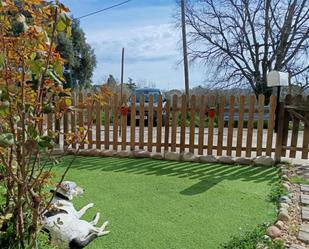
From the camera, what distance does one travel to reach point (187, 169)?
4.94m

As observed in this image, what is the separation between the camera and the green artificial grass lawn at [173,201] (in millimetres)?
2598

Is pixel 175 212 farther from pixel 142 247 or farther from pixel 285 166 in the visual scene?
pixel 285 166

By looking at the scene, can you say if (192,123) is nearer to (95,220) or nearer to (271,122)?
(271,122)

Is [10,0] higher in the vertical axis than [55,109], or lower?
higher

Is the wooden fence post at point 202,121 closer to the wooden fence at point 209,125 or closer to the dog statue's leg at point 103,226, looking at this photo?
the wooden fence at point 209,125

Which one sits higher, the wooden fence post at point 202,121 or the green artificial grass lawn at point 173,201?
the wooden fence post at point 202,121

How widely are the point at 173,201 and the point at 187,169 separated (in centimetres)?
154

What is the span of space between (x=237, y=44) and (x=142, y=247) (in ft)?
56.1

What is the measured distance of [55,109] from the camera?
177 centimetres

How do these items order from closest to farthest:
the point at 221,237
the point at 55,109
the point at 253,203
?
the point at 55,109
the point at 221,237
the point at 253,203

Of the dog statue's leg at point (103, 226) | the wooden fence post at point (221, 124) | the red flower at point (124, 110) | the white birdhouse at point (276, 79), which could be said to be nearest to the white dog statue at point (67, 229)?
the dog statue's leg at point (103, 226)

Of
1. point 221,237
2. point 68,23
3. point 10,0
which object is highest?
point 10,0

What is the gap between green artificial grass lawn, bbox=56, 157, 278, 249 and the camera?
102 inches

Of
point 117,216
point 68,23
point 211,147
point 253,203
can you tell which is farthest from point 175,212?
point 211,147
